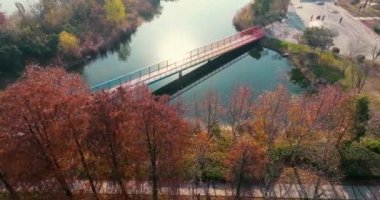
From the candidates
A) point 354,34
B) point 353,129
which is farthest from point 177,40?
point 353,129

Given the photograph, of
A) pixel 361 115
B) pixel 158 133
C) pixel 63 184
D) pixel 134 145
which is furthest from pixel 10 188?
pixel 361 115

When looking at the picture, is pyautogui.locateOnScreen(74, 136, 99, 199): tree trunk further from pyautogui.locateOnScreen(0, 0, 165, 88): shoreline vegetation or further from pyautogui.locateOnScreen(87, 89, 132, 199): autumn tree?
pyautogui.locateOnScreen(0, 0, 165, 88): shoreline vegetation

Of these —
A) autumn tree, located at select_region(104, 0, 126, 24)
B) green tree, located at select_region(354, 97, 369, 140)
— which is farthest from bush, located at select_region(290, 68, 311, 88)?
autumn tree, located at select_region(104, 0, 126, 24)

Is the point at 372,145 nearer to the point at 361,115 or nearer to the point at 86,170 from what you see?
the point at 361,115

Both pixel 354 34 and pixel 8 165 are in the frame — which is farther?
pixel 354 34

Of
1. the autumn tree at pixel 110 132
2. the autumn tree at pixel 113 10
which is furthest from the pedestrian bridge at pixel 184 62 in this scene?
the autumn tree at pixel 110 132

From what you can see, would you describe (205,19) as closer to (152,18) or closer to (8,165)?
(152,18)
